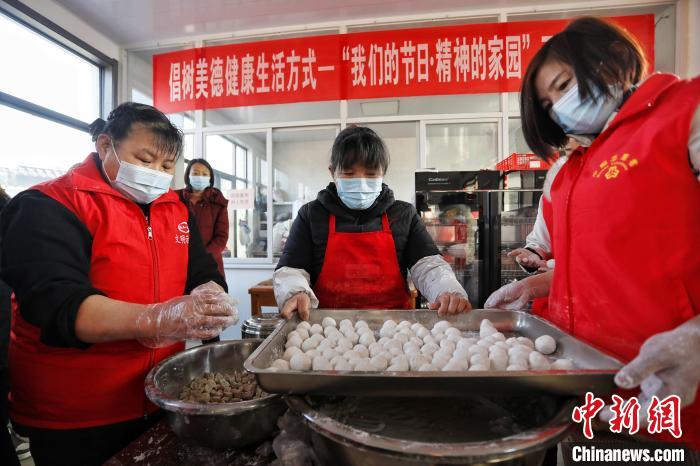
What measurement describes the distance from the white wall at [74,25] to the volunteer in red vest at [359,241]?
366 cm

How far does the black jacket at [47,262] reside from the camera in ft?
2.82

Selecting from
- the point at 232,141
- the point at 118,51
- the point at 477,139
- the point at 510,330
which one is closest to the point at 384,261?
the point at 510,330

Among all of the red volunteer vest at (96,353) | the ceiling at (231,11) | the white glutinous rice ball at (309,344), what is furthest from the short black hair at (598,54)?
the ceiling at (231,11)

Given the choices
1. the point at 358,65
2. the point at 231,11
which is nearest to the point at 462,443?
the point at 358,65

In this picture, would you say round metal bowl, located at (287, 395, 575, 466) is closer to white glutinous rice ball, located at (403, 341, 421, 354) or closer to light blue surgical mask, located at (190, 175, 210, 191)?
white glutinous rice ball, located at (403, 341, 421, 354)

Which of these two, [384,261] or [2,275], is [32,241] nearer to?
[2,275]

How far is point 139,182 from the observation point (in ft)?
3.66

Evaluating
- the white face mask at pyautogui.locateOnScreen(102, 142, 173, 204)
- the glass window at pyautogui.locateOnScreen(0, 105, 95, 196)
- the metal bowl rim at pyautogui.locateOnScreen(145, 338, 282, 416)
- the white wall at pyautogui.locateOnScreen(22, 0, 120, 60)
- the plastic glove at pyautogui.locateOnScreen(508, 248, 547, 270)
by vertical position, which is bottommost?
the metal bowl rim at pyautogui.locateOnScreen(145, 338, 282, 416)

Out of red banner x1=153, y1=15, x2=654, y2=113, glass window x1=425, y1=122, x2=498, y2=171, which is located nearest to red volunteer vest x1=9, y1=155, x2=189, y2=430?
red banner x1=153, y1=15, x2=654, y2=113

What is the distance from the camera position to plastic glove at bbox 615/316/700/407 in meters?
0.63

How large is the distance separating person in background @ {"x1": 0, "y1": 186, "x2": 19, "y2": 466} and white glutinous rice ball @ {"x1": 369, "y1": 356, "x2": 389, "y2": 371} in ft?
5.29

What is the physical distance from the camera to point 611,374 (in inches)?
25.4

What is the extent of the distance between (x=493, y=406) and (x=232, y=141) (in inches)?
172

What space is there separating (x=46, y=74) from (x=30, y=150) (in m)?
0.81
